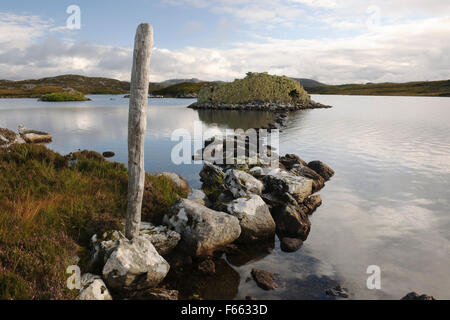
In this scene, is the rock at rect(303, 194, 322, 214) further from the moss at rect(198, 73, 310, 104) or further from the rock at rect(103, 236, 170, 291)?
the moss at rect(198, 73, 310, 104)

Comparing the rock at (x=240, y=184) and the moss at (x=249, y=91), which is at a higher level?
the moss at (x=249, y=91)

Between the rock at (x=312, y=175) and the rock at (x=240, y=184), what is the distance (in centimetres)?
426

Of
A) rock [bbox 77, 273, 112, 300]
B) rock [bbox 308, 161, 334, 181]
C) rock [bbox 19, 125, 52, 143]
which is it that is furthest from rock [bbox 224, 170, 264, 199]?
rock [bbox 19, 125, 52, 143]

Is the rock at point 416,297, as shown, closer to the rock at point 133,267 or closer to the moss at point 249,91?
the rock at point 133,267

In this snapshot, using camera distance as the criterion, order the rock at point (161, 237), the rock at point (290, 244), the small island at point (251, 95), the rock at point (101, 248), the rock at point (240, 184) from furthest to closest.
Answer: the small island at point (251, 95) < the rock at point (240, 184) < the rock at point (290, 244) < the rock at point (161, 237) < the rock at point (101, 248)

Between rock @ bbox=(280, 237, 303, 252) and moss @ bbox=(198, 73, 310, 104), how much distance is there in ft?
271

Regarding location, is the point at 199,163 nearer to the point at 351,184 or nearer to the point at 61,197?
the point at 351,184

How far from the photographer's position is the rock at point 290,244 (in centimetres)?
996

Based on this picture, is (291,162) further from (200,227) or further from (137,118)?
(137,118)

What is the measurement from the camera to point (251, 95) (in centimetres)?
9119

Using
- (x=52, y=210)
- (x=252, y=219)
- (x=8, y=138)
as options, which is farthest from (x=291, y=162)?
(x=8, y=138)

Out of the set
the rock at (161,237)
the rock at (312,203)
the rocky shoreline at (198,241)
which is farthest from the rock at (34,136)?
the rock at (312,203)

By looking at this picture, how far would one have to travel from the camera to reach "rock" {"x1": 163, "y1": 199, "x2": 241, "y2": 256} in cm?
912
